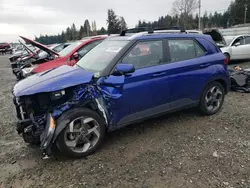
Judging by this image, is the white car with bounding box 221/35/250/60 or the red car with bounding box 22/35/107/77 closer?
the red car with bounding box 22/35/107/77

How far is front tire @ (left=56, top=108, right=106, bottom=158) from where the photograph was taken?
3230mm

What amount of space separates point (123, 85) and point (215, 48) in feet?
7.96

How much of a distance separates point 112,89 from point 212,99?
248 centimetres

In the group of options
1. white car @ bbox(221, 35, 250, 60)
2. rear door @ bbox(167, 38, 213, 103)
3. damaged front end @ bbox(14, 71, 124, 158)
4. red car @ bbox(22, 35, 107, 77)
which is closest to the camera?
damaged front end @ bbox(14, 71, 124, 158)

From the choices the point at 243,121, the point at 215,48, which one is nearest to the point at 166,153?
the point at 243,121

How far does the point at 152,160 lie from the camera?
3.31m

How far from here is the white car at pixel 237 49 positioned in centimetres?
1227

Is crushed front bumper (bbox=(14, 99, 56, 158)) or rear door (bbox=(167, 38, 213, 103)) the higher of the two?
rear door (bbox=(167, 38, 213, 103))

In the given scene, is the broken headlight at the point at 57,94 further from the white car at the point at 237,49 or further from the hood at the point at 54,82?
the white car at the point at 237,49

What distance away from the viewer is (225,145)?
12.0 feet

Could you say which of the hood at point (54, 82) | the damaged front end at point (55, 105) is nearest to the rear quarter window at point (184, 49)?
the damaged front end at point (55, 105)

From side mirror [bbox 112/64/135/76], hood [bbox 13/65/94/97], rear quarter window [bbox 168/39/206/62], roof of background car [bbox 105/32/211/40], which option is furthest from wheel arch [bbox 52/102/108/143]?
rear quarter window [bbox 168/39/206/62]

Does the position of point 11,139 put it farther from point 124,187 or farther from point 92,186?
point 124,187

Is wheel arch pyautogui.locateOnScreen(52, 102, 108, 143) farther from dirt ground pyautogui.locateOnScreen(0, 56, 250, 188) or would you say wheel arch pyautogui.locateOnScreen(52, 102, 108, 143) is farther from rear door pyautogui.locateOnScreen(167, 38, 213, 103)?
rear door pyautogui.locateOnScreen(167, 38, 213, 103)
